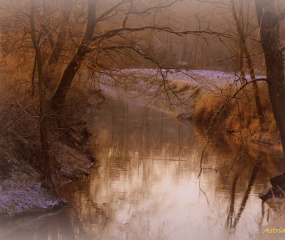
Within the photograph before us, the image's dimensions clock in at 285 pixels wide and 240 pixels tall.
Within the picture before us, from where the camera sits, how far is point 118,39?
→ 15.7m

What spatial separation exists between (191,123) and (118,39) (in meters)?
12.4

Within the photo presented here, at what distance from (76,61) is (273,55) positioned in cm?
619

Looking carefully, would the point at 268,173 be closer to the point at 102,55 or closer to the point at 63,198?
the point at 102,55

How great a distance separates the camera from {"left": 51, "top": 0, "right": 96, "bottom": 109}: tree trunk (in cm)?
1439

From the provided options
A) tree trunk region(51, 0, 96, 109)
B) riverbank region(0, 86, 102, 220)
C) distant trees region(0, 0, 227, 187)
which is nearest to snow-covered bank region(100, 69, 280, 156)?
distant trees region(0, 0, 227, 187)

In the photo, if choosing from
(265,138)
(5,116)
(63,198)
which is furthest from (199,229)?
(265,138)

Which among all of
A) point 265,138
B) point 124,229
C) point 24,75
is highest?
point 24,75

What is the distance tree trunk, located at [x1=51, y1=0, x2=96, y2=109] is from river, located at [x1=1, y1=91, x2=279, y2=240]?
2275 millimetres

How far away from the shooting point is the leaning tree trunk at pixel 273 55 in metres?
9.95

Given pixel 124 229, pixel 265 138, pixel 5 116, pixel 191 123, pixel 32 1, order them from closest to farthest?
pixel 124 229 < pixel 32 1 < pixel 5 116 < pixel 265 138 < pixel 191 123

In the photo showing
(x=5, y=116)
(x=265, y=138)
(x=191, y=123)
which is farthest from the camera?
(x=191, y=123)

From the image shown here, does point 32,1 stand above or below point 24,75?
above

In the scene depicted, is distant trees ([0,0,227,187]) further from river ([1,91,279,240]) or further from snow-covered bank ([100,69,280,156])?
river ([1,91,279,240])

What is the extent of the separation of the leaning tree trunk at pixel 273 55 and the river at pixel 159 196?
1370 millimetres
